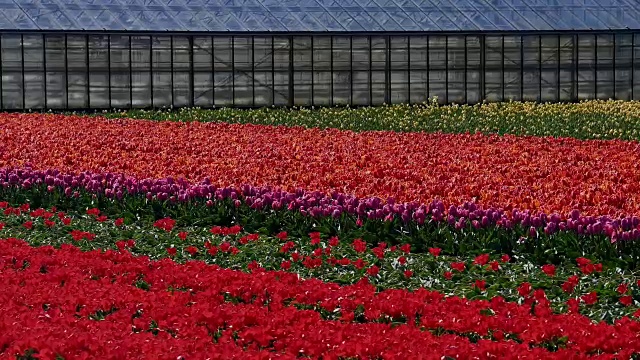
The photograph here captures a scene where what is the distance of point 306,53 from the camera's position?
33312 mm

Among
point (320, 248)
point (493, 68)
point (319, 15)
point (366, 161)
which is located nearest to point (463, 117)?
point (493, 68)

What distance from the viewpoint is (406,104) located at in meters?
33.1

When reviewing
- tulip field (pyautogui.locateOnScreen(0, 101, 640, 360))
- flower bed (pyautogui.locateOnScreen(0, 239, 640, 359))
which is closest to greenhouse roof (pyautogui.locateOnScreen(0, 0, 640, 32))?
tulip field (pyautogui.locateOnScreen(0, 101, 640, 360))

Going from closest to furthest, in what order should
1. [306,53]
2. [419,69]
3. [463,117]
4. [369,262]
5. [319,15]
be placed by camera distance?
[369,262] → [463,117] → [306,53] → [419,69] → [319,15]

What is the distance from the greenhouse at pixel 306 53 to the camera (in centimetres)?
3197

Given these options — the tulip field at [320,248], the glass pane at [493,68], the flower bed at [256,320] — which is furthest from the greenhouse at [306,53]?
the flower bed at [256,320]

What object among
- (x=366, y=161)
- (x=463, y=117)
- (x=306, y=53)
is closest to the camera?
(x=366, y=161)

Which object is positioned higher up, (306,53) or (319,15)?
(319,15)

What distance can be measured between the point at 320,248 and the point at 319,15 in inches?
969

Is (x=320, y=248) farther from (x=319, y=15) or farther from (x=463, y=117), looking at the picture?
(x=319, y=15)

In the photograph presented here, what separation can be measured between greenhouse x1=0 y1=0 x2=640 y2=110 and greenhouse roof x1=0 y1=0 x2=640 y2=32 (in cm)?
4

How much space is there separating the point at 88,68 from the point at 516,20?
11716mm

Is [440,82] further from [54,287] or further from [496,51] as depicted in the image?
[54,287]

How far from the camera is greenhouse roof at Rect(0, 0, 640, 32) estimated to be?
3275 cm
